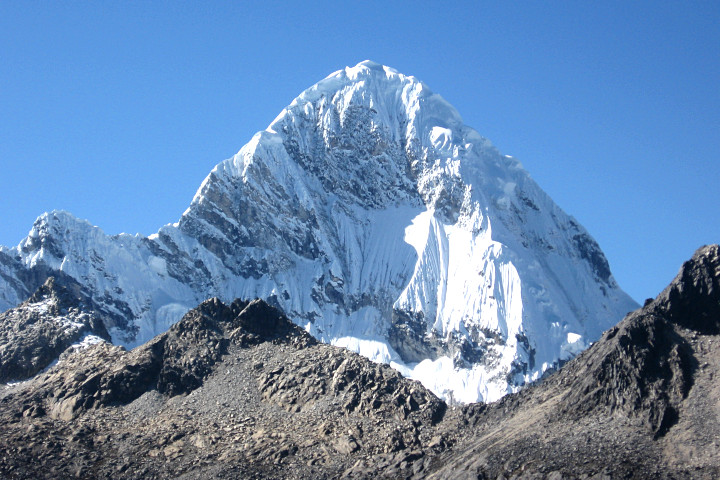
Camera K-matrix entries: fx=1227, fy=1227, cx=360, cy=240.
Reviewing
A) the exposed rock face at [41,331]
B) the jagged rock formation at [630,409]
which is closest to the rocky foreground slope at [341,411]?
the jagged rock formation at [630,409]

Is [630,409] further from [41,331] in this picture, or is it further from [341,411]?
[41,331]

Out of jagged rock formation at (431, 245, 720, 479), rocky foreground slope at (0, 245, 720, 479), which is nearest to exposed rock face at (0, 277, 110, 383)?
rocky foreground slope at (0, 245, 720, 479)

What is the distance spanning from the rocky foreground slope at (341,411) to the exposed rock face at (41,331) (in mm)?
4263

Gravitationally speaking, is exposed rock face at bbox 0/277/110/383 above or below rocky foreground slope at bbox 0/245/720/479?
above

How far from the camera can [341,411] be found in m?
112

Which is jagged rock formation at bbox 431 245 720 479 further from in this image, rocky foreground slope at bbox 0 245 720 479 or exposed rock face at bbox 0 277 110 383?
exposed rock face at bbox 0 277 110 383

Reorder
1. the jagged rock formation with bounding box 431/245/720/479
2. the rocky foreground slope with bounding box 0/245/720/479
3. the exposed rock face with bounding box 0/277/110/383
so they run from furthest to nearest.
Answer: the exposed rock face with bounding box 0/277/110/383
the rocky foreground slope with bounding box 0/245/720/479
the jagged rock formation with bounding box 431/245/720/479

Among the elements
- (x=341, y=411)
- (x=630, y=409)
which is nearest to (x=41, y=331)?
(x=341, y=411)

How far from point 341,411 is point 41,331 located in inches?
1764

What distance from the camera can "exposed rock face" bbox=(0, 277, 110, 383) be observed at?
442 feet

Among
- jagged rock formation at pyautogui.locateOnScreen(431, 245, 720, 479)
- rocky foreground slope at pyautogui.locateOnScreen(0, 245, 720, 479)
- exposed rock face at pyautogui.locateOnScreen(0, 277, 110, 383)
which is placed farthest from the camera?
exposed rock face at pyautogui.locateOnScreen(0, 277, 110, 383)

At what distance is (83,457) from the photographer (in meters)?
108

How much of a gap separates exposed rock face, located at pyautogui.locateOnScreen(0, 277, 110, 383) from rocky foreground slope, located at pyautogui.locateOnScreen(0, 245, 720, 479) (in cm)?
426

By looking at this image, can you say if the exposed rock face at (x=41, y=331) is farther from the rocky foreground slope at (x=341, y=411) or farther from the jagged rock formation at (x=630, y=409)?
the jagged rock formation at (x=630, y=409)
